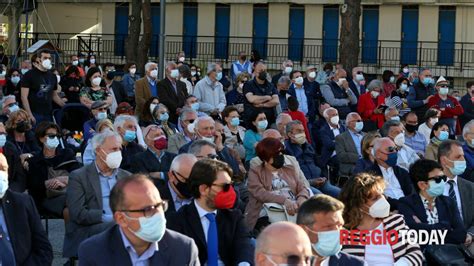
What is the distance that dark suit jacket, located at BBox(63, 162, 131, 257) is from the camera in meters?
9.64

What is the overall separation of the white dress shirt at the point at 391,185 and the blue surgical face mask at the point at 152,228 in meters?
5.60

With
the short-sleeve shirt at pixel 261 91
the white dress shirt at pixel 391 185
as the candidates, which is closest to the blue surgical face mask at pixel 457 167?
the white dress shirt at pixel 391 185

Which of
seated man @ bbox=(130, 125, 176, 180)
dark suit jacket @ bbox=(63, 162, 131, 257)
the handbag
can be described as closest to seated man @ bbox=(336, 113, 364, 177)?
seated man @ bbox=(130, 125, 176, 180)

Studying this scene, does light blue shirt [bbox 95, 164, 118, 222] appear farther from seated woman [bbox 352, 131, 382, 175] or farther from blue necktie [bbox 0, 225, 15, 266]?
seated woman [bbox 352, 131, 382, 175]

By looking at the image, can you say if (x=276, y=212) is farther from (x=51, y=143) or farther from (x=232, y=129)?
(x=232, y=129)

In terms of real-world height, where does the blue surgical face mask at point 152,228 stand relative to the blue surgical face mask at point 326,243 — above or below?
above

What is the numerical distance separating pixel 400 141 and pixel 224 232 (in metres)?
6.53

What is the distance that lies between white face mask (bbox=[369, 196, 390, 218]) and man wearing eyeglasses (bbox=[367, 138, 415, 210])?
3.45 meters

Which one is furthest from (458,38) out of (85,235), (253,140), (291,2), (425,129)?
(85,235)

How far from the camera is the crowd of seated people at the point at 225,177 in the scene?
6605mm

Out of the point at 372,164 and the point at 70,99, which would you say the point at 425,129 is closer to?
the point at 372,164

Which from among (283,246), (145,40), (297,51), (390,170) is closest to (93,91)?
(390,170)

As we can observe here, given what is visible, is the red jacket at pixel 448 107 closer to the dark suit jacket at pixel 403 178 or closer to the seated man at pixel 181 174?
the dark suit jacket at pixel 403 178

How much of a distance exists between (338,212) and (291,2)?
36546 millimetres
